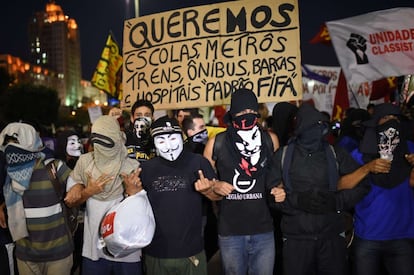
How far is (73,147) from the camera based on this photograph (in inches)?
207

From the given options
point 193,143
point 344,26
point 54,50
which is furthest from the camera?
point 54,50

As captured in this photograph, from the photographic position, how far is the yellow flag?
348 inches

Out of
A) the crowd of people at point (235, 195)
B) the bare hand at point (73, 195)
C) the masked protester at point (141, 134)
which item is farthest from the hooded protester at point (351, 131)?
the bare hand at point (73, 195)

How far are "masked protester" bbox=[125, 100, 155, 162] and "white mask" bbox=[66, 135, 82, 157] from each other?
0.83 m

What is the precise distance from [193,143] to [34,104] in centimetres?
6205

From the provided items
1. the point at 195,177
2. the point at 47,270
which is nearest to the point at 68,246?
the point at 47,270

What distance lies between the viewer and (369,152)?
149 inches

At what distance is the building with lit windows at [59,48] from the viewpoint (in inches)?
6319

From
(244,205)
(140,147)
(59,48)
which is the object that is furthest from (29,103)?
(59,48)

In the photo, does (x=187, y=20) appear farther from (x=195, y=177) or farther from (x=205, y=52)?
(x=195, y=177)

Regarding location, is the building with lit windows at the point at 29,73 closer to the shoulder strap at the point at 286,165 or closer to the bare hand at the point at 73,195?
the bare hand at the point at 73,195

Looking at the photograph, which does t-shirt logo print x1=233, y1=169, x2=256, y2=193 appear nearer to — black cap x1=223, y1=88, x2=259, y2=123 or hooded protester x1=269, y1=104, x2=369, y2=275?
hooded protester x1=269, y1=104, x2=369, y2=275

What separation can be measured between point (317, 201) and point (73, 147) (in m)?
3.27

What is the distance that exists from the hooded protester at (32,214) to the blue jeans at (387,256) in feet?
8.95
